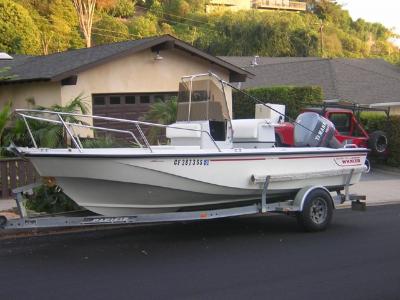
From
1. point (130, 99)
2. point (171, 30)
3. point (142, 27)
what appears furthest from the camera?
point (171, 30)

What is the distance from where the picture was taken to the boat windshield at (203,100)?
31.6 feet

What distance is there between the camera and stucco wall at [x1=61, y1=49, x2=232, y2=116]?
58.7 feet

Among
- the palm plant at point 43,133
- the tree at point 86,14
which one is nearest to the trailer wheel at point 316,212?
the palm plant at point 43,133

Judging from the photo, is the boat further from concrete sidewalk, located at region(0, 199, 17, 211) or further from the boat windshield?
concrete sidewalk, located at region(0, 199, 17, 211)

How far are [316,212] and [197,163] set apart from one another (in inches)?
102

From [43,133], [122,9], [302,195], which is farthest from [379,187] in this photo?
[122,9]

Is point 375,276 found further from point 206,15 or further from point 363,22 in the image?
point 363,22

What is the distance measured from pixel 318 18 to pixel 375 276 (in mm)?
87927

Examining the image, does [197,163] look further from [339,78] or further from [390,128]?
[339,78]

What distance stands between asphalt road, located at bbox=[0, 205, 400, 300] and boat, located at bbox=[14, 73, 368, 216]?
0.67 metres

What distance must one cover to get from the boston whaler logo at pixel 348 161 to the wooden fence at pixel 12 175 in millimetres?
6675

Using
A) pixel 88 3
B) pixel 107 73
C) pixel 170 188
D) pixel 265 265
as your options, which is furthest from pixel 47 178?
pixel 88 3

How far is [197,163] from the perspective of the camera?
8.51 m

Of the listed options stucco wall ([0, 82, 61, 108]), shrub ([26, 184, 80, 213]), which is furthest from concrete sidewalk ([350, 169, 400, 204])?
stucco wall ([0, 82, 61, 108])
